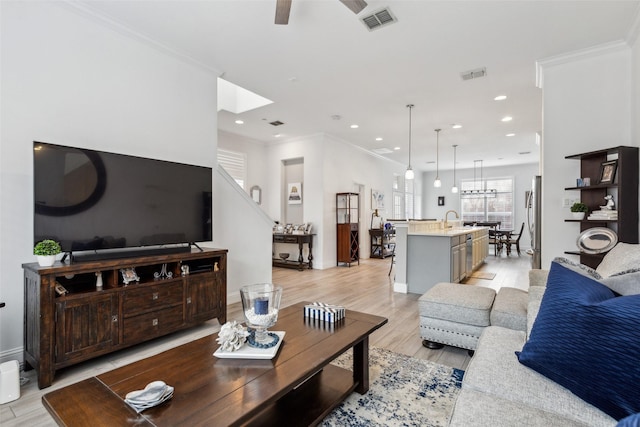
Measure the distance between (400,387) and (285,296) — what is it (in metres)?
2.59

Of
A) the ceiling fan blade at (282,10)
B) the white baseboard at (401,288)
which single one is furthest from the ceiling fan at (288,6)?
the white baseboard at (401,288)

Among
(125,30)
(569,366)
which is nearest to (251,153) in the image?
(125,30)

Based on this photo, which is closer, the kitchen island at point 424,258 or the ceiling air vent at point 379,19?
the ceiling air vent at point 379,19

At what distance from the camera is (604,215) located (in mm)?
3174

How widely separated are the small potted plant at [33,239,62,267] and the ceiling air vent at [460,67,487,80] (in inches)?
183

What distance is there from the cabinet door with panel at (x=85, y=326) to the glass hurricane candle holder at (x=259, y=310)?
1.50m

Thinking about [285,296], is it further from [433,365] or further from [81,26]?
[81,26]

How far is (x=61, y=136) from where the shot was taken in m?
2.71

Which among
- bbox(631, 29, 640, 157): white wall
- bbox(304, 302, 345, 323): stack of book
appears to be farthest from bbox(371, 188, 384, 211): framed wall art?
bbox(304, 302, 345, 323): stack of book

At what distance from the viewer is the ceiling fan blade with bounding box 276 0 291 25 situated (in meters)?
2.30

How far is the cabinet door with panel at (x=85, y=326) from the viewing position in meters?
2.20

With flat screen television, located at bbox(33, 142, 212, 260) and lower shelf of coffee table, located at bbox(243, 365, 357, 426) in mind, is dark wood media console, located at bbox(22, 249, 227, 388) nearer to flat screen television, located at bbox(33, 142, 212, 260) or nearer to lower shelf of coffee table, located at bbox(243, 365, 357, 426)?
flat screen television, located at bbox(33, 142, 212, 260)

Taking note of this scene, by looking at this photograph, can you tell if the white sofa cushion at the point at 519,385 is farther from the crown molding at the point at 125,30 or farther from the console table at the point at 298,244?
the console table at the point at 298,244

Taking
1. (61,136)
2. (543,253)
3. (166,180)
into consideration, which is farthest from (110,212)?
(543,253)
